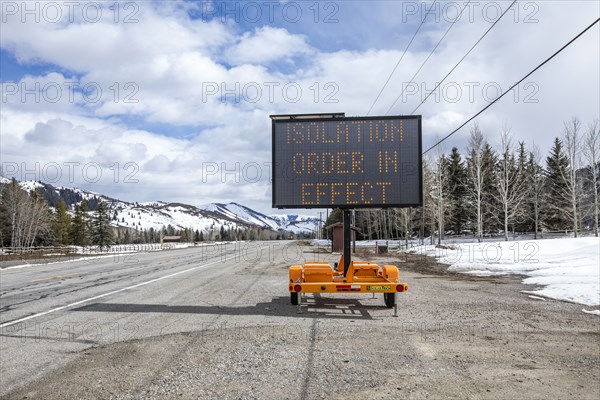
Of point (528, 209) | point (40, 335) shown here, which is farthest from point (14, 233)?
point (528, 209)

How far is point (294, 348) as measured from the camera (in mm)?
7055

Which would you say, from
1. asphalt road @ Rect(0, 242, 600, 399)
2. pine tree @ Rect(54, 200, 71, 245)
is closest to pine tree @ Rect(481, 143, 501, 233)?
asphalt road @ Rect(0, 242, 600, 399)

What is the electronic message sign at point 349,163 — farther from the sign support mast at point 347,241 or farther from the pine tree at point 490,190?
the pine tree at point 490,190

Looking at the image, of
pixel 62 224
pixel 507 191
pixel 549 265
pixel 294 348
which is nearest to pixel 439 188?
pixel 507 191

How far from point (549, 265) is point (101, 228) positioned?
6999 cm

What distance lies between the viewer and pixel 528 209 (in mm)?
58344

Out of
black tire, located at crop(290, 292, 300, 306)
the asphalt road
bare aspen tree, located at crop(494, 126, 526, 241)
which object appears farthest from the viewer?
bare aspen tree, located at crop(494, 126, 526, 241)

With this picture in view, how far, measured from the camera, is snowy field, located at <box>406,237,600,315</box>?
514 inches

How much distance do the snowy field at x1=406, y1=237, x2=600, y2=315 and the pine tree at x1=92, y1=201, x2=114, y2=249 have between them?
193 feet

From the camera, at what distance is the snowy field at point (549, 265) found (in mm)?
13062

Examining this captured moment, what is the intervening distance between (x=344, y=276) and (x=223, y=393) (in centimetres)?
691

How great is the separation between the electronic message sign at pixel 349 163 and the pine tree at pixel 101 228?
70473 mm

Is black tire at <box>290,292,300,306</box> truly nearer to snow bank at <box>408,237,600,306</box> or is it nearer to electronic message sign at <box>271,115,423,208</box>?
electronic message sign at <box>271,115,423,208</box>

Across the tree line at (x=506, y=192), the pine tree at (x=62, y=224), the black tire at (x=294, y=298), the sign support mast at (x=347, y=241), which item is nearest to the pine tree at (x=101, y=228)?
the pine tree at (x=62, y=224)
